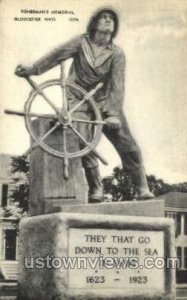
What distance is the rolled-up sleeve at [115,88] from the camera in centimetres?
715

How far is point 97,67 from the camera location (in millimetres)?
7094

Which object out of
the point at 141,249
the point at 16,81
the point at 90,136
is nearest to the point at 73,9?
the point at 16,81

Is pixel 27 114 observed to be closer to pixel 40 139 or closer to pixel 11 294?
pixel 40 139

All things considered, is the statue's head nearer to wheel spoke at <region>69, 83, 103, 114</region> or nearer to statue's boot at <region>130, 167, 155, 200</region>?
wheel spoke at <region>69, 83, 103, 114</region>

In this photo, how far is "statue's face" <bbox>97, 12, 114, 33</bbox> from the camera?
7.19 metres

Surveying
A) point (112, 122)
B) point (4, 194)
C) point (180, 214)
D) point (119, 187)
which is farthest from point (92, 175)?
point (4, 194)

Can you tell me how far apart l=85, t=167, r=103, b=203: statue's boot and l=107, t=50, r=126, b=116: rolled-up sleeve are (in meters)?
0.64

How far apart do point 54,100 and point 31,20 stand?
1.04 meters

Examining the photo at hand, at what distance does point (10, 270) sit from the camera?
42.2 ft

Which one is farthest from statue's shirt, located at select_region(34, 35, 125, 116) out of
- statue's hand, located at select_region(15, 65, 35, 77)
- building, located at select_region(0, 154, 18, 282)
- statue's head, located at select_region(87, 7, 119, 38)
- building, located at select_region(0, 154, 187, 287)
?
building, located at select_region(0, 154, 18, 282)

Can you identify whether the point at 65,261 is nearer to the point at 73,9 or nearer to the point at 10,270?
the point at 73,9

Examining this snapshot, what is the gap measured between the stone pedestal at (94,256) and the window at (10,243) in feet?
24.0

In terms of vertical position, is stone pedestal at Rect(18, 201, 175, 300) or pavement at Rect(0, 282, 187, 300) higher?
stone pedestal at Rect(18, 201, 175, 300)

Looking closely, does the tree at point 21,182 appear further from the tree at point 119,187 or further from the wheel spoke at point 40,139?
the wheel spoke at point 40,139
